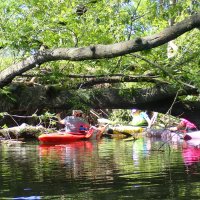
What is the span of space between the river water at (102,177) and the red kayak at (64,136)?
634cm

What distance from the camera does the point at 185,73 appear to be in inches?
378

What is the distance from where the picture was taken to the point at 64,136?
18.6 m

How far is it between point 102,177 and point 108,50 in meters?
2.23

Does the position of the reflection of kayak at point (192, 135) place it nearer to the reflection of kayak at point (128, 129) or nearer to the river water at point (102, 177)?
the reflection of kayak at point (128, 129)

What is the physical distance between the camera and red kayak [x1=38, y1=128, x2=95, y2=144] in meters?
18.0

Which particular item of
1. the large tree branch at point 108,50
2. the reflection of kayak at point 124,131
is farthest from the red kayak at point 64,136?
the large tree branch at point 108,50

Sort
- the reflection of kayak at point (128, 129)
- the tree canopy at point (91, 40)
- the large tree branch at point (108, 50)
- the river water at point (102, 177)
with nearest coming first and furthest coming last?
the large tree branch at point (108, 50), the river water at point (102, 177), the tree canopy at point (91, 40), the reflection of kayak at point (128, 129)

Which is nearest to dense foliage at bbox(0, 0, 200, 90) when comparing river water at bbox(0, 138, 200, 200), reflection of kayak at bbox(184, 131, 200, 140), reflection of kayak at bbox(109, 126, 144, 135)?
river water at bbox(0, 138, 200, 200)

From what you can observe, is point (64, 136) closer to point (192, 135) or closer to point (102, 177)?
point (192, 135)

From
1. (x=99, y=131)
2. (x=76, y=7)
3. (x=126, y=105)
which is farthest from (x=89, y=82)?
(x=99, y=131)

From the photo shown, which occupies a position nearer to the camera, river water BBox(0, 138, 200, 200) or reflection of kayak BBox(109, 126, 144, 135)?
river water BBox(0, 138, 200, 200)

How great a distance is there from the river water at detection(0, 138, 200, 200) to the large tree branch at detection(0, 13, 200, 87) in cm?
179

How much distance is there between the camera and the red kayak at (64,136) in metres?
18.0

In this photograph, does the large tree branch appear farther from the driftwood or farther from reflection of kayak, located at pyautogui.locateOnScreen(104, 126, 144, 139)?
reflection of kayak, located at pyautogui.locateOnScreen(104, 126, 144, 139)
